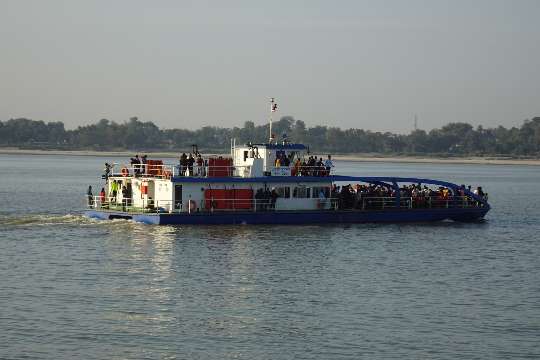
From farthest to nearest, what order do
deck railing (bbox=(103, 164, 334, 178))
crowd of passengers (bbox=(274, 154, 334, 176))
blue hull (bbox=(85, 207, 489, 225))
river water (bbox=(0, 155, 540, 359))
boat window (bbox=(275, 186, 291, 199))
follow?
crowd of passengers (bbox=(274, 154, 334, 176)) → boat window (bbox=(275, 186, 291, 199)) → deck railing (bbox=(103, 164, 334, 178)) → blue hull (bbox=(85, 207, 489, 225)) → river water (bbox=(0, 155, 540, 359))

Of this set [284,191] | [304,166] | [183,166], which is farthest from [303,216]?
[183,166]

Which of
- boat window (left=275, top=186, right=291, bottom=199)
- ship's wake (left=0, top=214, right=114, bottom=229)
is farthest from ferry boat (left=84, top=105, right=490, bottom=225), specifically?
ship's wake (left=0, top=214, right=114, bottom=229)

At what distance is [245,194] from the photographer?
174 ft

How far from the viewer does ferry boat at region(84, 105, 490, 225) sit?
5159 cm

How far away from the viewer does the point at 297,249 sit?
151 feet

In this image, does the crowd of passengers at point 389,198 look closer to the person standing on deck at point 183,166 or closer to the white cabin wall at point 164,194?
the person standing on deck at point 183,166

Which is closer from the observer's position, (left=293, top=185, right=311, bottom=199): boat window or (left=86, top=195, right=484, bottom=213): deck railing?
(left=86, top=195, right=484, bottom=213): deck railing

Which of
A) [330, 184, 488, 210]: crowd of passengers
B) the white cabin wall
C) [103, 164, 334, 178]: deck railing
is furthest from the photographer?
[330, 184, 488, 210]: crowd of passengers

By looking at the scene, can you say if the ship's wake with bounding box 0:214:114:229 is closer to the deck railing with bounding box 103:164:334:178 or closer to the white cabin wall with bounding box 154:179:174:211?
the deck railing with bounding box 103:164:334:178

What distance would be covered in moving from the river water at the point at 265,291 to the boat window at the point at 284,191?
2.00 meters

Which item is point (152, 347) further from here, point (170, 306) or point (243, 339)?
point (170, 306)

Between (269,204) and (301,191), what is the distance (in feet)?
6.77

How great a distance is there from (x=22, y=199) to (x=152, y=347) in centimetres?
5120

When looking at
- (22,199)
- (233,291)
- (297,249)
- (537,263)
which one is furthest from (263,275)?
(22,199)
